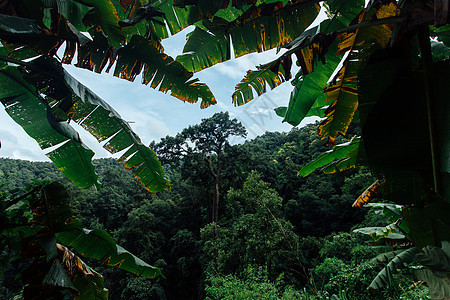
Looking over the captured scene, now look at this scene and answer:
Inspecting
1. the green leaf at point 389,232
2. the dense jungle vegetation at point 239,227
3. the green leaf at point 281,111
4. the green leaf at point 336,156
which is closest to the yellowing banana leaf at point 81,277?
the green leaf at point 281,111

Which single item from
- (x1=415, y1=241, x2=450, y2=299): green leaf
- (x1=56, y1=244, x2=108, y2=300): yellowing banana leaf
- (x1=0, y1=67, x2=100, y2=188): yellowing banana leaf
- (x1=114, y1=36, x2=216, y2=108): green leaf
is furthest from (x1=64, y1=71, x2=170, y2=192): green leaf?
(x1=415, y1=241, x2=450, y2=299): green leaf

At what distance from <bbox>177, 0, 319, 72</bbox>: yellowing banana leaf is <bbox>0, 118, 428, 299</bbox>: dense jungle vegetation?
444cm

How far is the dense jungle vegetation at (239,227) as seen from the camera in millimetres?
6504

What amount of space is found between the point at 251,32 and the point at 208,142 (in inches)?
523

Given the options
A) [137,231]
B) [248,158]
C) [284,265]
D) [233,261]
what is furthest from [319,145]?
[137,231]

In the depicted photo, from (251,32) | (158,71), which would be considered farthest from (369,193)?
(158,71)

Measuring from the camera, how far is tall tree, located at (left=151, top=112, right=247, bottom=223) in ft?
44.2

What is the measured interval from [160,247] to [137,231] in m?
2.17

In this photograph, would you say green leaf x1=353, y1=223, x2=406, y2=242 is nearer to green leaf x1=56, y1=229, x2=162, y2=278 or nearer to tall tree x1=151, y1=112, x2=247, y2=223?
green leaf x1=56, y1=229, x2=162, y2=278

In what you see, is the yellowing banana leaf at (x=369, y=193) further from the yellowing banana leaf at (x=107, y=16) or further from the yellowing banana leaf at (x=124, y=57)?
the yellowing banana leaf at (x=107, y=16)

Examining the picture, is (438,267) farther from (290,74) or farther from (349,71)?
(290,74)

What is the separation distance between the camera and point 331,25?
140 centimetres

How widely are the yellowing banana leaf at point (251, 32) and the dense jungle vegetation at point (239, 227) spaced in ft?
14.6

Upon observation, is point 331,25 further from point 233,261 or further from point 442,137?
point 233,261
